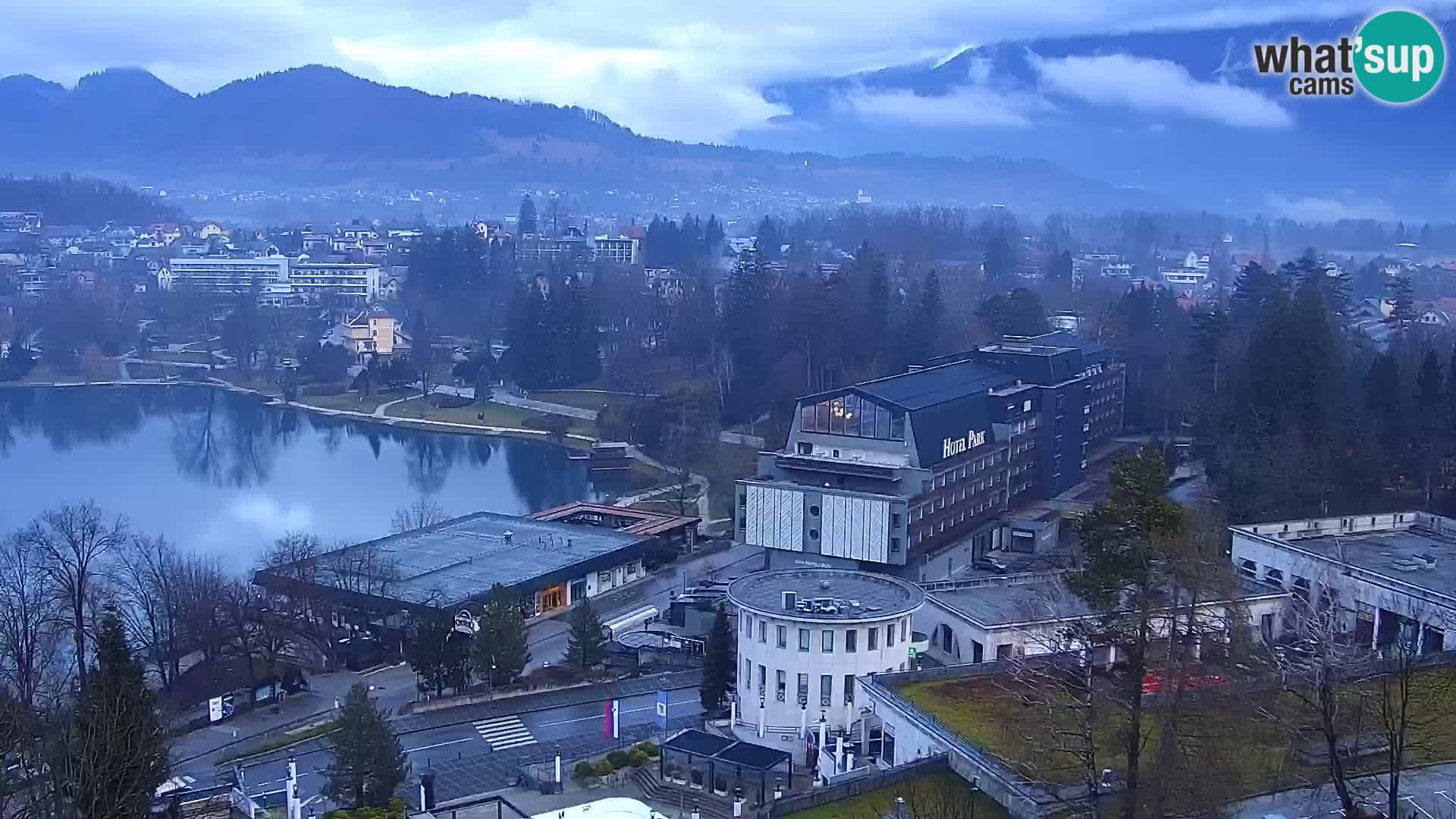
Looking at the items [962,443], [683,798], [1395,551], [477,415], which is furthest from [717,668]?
[477,415]

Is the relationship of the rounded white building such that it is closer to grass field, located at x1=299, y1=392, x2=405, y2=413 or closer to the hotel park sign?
the hotel park sign

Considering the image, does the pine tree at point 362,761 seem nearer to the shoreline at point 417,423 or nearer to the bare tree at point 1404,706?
the bare tree at point 1404,706

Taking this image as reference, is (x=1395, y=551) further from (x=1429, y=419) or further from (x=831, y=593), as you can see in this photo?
(x=831, y=593)

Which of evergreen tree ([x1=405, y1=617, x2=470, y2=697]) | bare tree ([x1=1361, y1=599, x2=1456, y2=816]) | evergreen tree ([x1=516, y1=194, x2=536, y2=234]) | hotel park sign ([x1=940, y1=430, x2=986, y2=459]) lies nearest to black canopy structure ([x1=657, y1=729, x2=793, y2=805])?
evergreen tree ([x1=405, y1=617, x2=470, y2=697])

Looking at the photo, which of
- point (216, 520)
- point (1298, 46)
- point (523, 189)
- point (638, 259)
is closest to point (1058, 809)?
point (1298, 46)

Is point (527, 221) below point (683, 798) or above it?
above

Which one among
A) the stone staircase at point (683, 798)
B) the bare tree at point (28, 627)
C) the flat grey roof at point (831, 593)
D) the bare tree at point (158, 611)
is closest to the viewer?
the stone staircase at point (683, 798)

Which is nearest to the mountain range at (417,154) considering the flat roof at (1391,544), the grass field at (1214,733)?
the flat roof at (1391,544)
